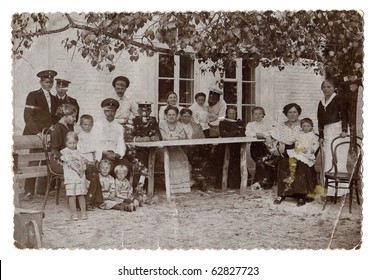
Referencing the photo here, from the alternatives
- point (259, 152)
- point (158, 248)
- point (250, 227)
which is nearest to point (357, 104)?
point (259, 152)

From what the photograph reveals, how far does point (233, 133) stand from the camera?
4469mm

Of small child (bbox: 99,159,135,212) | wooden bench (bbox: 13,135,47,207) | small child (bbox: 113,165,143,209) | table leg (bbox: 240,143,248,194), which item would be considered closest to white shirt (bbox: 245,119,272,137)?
table leg (bbox: 240,143,248,194)

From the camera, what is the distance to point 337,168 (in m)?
4.45

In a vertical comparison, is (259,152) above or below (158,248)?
above

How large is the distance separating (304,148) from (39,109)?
2131 mm

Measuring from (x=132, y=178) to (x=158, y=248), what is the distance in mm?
590

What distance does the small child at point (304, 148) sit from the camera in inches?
176

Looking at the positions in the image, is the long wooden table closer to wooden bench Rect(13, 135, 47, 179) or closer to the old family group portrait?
the old family group portrait

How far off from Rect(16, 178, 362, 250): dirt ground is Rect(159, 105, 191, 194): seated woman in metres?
0.12
